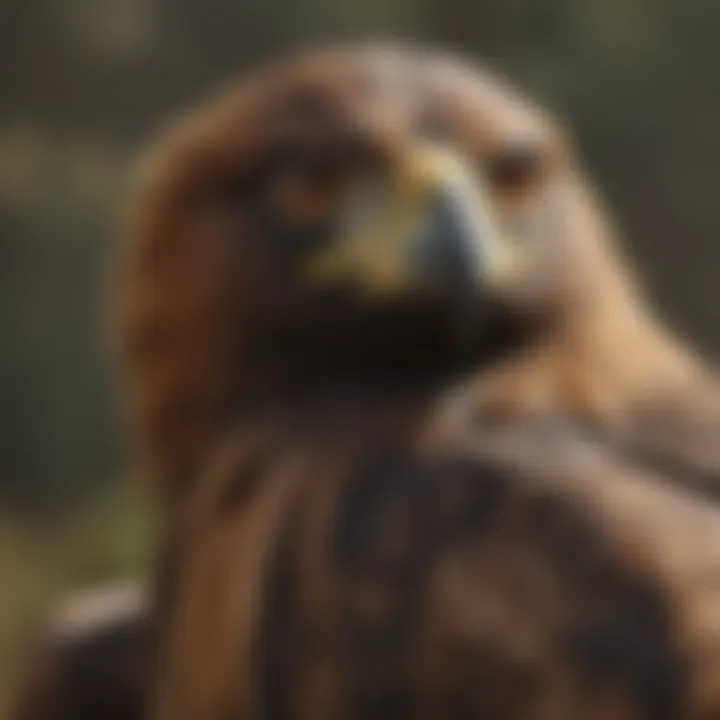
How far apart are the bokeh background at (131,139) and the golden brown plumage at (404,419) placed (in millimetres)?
169

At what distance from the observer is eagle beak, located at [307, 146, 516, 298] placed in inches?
34.8

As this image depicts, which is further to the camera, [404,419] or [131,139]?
[131,139]

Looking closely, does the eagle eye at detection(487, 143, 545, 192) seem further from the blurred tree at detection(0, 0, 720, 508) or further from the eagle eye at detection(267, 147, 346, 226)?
the blurred tree at detection(0, 0, 720, 508)

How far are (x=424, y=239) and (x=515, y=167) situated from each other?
0.06 metres

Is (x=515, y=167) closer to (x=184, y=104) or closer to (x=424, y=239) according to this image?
(x=424, y=239)

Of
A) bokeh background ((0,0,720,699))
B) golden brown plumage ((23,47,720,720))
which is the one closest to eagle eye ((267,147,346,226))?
golden brown plumage ((23,47,720,720))

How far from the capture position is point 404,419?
0.89m

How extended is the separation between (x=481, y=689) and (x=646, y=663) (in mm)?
63

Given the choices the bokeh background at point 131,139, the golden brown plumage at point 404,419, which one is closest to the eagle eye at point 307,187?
the golden brown plumage at point 404,419

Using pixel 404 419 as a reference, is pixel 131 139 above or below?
above

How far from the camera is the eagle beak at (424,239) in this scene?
2.90ft

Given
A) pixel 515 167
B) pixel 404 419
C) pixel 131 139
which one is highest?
pixel 131 139

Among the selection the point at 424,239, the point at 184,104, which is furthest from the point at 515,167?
the point at 184,104

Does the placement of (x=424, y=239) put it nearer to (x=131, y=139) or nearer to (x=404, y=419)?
(x=404, y=419)
